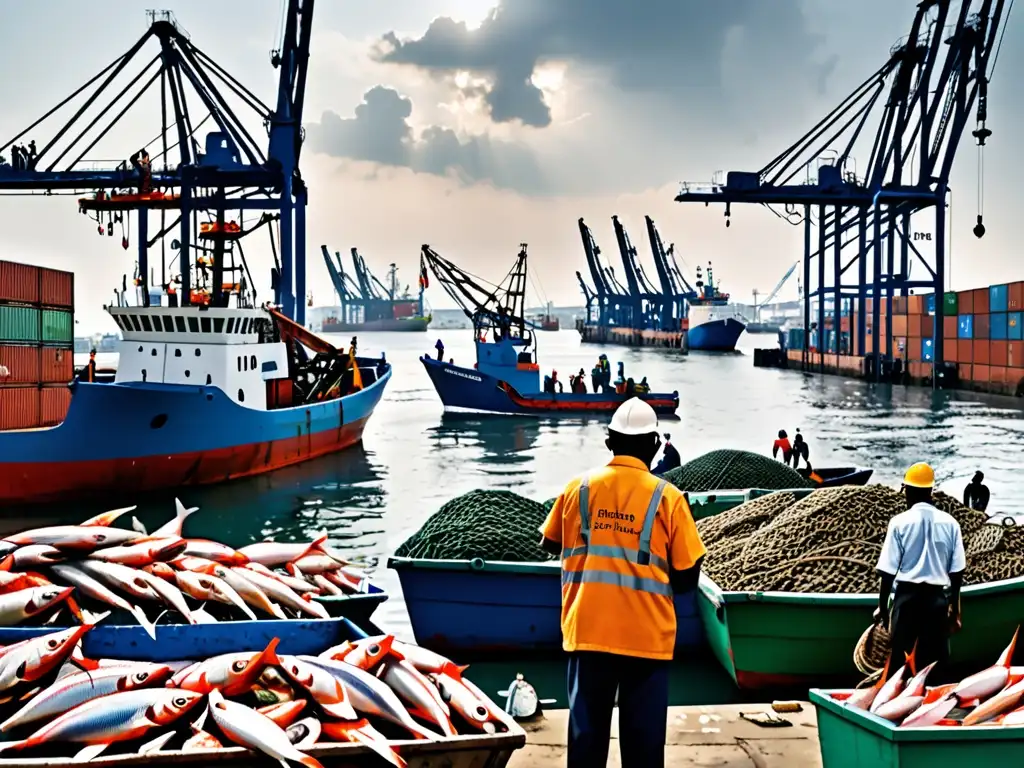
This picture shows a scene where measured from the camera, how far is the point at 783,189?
189ft

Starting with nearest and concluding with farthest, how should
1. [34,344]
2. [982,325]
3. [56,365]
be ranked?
[34,344]
[56,365]
[982,325]

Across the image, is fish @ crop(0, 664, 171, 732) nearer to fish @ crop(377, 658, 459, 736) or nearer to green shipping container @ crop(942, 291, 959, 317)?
fish @ crop(377, 658, 459, 736)

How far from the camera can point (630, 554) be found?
182 inches

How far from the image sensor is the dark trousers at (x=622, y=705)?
468cm

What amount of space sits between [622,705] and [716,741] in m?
2.01

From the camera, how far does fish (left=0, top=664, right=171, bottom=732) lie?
5.20m

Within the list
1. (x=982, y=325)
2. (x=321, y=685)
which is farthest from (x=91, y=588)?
(x=982, y=325)

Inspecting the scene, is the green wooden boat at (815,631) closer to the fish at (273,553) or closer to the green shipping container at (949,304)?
the fish at (273,553)

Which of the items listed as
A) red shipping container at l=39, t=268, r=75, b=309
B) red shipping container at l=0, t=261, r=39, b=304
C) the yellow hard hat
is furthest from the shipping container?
the yellow hard hat

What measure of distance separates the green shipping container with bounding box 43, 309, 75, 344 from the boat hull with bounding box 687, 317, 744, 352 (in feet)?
375

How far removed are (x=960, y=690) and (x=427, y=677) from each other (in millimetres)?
2895

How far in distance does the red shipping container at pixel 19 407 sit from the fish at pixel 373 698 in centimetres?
2215

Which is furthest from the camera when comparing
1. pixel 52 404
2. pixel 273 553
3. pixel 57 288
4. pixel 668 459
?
pixel 57 288

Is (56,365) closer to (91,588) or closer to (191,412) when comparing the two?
(191,412)
